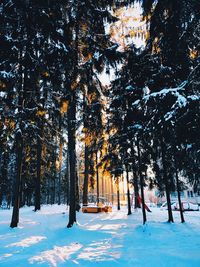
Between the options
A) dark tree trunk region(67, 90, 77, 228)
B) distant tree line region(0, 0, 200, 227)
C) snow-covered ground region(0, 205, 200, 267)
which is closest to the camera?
distant tree line region(0, 0, 200, 227)

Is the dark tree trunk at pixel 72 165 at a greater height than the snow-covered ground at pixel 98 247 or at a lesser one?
greater

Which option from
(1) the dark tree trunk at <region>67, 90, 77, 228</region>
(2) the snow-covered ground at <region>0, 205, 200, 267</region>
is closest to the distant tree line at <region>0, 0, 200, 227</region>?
(1) the dark tree trunk at <region>67, 90, 77, 228</region>

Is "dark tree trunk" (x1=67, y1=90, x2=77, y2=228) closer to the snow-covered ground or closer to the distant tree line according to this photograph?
the distant tree line

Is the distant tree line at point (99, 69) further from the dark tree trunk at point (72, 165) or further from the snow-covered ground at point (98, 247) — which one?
the snow-covered ground at point (98, 247)

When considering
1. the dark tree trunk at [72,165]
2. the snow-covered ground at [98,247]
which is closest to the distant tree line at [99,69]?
the dark tree trunk at [72,165]

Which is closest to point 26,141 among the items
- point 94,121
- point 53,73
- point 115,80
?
point 94,121

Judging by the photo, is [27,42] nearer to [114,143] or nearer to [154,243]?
[154,243]

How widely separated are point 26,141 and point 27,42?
579cm

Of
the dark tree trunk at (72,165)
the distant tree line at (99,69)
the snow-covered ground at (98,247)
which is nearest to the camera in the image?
the distant tree line at (99,69)

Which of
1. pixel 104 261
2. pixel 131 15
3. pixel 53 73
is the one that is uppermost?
pixel 131 15

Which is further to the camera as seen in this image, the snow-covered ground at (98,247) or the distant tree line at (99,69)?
the snow-covered ground at (98,247)

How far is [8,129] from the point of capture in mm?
11570

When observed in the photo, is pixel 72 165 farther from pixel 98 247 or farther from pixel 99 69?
pixel 98 247

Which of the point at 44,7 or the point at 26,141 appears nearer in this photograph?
the point at 44,7
